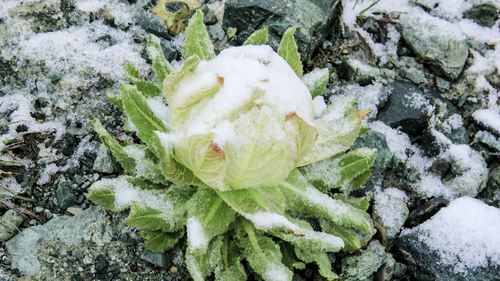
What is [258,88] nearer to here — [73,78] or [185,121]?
[185,121]

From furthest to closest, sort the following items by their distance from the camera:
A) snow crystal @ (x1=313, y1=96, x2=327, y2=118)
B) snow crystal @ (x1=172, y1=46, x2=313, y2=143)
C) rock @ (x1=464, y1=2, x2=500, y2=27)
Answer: rock @ (x1=464, y1=2, x2=500, y2=27)
snow crystal @ (x1=313, y1=96, x2=327, y2=118)
snow crystal @ (x1=172, y1=46, x2=313, y2=143)

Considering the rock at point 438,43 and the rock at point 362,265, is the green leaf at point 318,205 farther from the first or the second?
the rock at point 438,43

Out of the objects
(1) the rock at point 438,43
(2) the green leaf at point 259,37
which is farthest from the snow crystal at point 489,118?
(2) the green leaf at point 259,37

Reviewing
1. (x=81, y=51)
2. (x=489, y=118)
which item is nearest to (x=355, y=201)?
(x=489, y=118)

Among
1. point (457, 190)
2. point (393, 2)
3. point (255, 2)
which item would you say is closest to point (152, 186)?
point (255, 2)

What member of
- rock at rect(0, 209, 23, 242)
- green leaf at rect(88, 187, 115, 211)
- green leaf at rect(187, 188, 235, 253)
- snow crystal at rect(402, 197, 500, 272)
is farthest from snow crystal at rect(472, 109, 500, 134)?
rock at rect(0, 209, 23, 242)

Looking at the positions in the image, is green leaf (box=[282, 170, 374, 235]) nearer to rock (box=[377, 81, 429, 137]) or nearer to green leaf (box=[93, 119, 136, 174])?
green leaf (box=[93, 119, 136, 174])

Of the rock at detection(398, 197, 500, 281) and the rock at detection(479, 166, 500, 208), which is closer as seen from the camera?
the rock at detection(398, 197, 500, 281)
